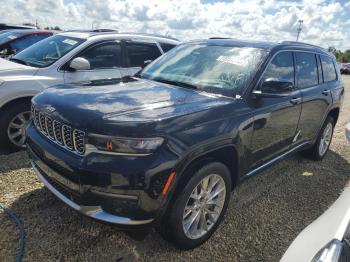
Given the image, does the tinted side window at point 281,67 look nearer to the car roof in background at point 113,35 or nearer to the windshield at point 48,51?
the car roof in background at point 113,35

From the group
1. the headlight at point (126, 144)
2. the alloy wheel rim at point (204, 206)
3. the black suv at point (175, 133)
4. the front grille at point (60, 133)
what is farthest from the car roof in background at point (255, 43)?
the front grille at point (60, 133)

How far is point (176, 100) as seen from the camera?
3.07 metres

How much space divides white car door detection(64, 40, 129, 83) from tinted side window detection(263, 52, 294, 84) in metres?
2.78

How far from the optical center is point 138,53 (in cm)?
613

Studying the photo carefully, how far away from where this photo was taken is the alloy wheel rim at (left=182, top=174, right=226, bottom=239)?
9.77 feet

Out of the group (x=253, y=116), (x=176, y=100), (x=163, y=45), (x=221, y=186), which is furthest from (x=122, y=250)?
(x=163, y=45)

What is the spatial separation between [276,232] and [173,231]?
130 centimetres

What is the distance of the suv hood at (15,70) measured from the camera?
4855 mm

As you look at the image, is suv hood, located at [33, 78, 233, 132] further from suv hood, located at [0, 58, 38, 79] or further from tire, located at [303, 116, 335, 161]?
tire, located at [303, 116, 335, 161]

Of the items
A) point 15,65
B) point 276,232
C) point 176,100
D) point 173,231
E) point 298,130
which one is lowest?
point 276,232

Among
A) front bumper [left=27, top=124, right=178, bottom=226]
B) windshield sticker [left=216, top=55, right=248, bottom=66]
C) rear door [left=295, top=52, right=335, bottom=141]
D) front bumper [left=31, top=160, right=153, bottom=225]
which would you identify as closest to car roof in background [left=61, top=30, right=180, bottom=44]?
windshield sticker [left=216, top=55, right=248, bottom=66]

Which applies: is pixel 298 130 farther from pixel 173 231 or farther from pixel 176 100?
pixel 173 231

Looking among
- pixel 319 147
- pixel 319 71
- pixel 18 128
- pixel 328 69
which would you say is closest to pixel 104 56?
pixel 18 128

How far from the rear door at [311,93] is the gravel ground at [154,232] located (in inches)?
30.2
